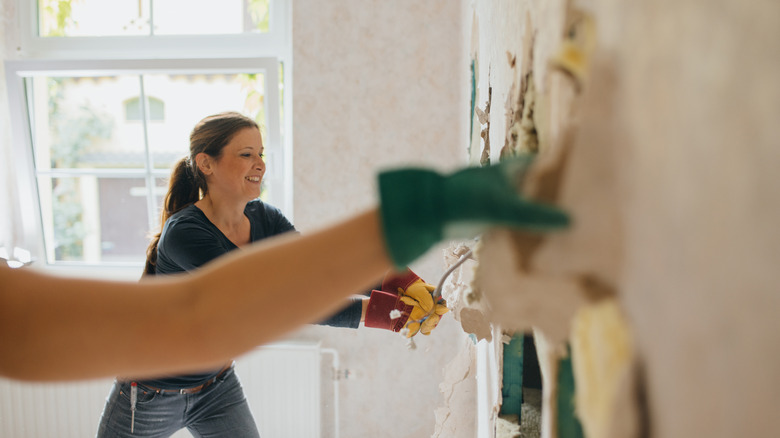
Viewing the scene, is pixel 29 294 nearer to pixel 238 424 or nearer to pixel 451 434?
pixel 238 424

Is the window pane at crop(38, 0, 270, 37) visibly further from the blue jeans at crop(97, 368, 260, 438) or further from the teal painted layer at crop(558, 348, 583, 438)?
the teal painted layer at crop(558, 348, 583, 438)

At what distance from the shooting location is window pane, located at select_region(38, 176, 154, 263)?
261 centimetres

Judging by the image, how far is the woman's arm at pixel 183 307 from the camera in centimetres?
41

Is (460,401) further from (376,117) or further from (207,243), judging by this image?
(376,117)

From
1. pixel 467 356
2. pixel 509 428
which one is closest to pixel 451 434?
pixel 467 356

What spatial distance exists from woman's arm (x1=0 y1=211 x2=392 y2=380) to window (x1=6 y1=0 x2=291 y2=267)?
6.38ft

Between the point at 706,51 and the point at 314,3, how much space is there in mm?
2250

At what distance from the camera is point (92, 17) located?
2.49 m

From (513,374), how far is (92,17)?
2.54 metres

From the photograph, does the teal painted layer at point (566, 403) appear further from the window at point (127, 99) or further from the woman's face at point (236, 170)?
the window at point (127, 99)

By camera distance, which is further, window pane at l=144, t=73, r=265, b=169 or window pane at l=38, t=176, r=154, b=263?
window pane at l=38, t=176, r=154, b=263

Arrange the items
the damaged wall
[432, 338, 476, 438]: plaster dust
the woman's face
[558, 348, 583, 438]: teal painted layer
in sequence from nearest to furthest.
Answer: the damaged wall < [558, 348, 583, 438]: teal painted layer < the woman's face < [432, 338, 476, 438]: plaster dust

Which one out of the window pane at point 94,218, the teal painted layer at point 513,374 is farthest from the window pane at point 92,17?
the teal painted layer at point 513,374

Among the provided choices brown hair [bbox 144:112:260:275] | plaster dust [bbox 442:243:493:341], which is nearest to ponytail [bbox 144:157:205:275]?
brown hair [bbox 144:112:260:275]
